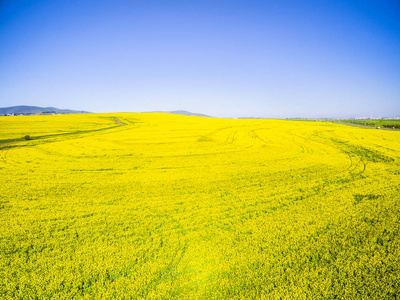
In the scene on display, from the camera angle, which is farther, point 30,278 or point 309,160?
point 309,160

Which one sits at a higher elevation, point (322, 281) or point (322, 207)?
point (322, 207)

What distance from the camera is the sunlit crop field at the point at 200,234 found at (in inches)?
172

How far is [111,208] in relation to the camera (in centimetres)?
762

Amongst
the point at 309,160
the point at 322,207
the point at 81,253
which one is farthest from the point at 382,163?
the point at 81,253

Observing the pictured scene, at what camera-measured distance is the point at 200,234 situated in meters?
6.05

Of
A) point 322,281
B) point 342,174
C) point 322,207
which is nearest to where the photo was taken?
point 322,281

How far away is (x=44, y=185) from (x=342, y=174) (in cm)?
1694

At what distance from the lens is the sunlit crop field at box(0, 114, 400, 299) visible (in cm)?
437

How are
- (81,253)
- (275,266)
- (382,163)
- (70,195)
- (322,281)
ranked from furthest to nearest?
1. (382,163)
2. (70,195)
3. (81,253)
4. (275,266)
5. (322,281)

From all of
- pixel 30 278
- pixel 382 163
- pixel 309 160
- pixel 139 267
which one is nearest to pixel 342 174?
pixel 309 160

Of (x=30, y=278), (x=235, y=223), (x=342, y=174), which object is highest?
(x=342, y=174)

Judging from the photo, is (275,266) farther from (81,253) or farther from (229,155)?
(229,155)

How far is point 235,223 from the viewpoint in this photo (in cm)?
659

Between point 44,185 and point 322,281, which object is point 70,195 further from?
point 322,281
